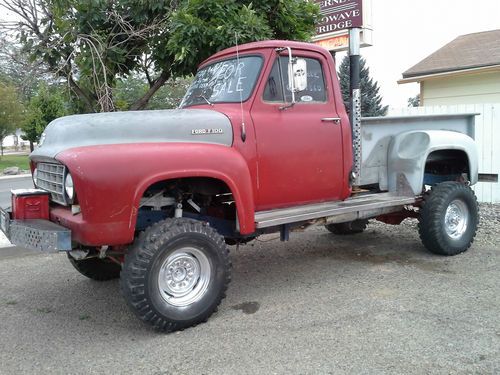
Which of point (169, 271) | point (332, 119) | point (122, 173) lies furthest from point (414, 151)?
point (122, 173)

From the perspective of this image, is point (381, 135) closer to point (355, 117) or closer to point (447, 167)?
point (355, 117)

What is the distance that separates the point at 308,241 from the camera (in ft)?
24.2

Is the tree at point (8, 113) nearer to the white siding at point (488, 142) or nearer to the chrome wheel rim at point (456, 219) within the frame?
the white siding at point (488, 142)

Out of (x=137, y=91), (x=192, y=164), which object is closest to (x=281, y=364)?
(x=192, y=164)

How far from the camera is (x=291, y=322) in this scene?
13.8ft

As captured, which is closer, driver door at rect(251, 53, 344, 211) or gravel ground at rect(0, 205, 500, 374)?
gravel ground at rect(0, 205, 500, 374)

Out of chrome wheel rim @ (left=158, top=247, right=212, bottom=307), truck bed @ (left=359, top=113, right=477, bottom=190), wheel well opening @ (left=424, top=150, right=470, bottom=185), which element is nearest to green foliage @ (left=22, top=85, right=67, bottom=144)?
wheel well opening @ (left=424, top=150, right=470, bottom=185)

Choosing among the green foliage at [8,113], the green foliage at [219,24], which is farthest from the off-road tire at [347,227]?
the green foliage at [8,113]

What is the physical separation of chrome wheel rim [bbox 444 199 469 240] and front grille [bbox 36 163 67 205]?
4.52 meters

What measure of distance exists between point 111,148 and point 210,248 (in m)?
1.14

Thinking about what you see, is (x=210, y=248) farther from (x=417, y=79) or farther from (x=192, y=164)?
(x=417, y=79)

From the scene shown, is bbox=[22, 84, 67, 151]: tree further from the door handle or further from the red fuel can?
the door handle

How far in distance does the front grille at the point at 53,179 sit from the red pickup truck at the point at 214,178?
0.02m

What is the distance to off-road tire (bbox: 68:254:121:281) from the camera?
5246 millimetres
